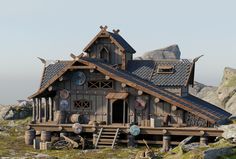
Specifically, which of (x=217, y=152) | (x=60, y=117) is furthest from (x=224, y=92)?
(x=217, y=152)

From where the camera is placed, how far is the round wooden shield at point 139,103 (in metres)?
28.7

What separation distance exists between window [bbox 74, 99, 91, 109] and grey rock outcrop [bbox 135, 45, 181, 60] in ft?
105

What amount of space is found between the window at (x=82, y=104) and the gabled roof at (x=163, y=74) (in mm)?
5304

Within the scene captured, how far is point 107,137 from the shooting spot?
28.0m

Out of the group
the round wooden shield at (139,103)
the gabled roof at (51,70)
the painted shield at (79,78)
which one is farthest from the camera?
the gabled roof at (51,70)

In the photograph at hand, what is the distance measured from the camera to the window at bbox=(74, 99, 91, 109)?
30469 millimetres

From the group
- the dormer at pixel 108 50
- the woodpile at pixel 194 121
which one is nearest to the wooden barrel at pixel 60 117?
the dormer at pixel 108 50

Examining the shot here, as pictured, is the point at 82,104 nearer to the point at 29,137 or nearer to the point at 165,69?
the point at 29,137

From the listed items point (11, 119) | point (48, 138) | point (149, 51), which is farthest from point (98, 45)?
point (149, 51)

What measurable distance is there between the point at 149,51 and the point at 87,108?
117ft

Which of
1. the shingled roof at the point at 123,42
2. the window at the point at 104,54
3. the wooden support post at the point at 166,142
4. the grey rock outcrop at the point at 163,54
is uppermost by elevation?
the grey rock outcrop at the point at 163,54

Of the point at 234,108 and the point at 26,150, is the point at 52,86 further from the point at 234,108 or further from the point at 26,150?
the point at 234,108

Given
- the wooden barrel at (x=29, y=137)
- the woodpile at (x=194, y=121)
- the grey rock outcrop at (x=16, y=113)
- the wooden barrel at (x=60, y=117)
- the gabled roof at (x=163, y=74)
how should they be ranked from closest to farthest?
the woodpile at (x=194, y=121)
the wooden barrel at (x=29, y=137)
the wooden barrel at (x=60, y=117)
the gabled roof at (x=163, y=74)
the grey rock outcrop at (x=16, y=113)

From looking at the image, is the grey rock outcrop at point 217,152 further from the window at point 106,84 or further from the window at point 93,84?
the window at point 93,84
